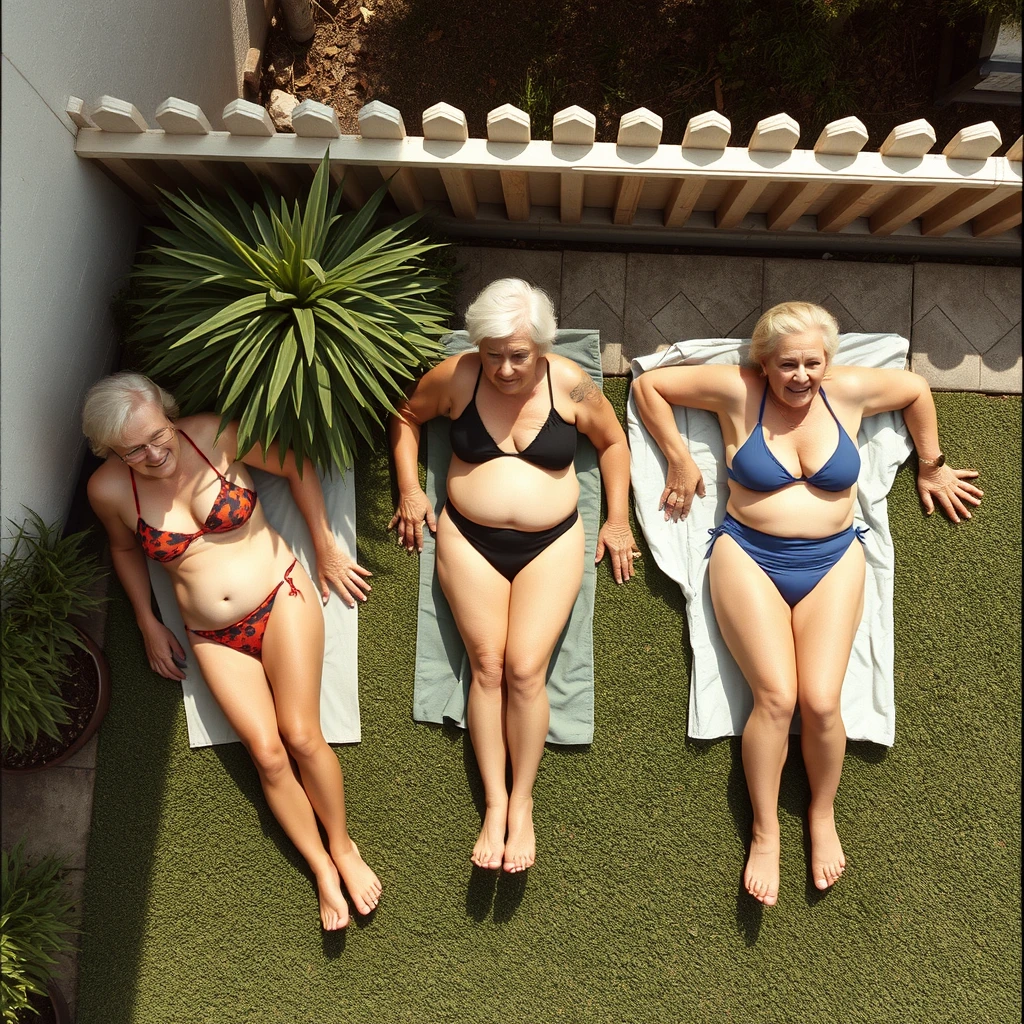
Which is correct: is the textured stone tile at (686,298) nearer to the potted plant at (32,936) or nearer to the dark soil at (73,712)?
the dark soil at (73,712)

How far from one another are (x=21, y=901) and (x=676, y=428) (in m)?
3.76

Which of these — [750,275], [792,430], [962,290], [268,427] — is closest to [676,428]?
[792,430]

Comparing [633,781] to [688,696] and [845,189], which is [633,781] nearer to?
[688,696]

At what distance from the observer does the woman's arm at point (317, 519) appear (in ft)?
11.2

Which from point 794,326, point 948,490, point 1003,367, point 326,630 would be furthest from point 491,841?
point 1003,367

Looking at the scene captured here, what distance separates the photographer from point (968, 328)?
3.94 meters

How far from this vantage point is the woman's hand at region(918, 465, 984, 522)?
3791mm

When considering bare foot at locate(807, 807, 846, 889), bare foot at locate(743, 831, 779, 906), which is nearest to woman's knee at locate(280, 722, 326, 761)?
→ bare foot at locate(743, 831, 779, 906)

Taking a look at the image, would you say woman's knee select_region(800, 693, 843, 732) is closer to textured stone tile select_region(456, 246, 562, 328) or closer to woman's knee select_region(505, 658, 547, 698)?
woman's knee select_region(505, 658, 547, 698)

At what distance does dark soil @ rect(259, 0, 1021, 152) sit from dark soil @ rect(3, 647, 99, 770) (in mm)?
3364

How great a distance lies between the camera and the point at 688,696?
3742mm

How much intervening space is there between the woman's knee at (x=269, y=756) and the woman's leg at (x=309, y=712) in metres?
0.05

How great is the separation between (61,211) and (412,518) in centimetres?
206

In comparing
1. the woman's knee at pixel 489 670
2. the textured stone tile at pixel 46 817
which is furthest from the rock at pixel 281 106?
the textured stone tile at pixel 46 817
